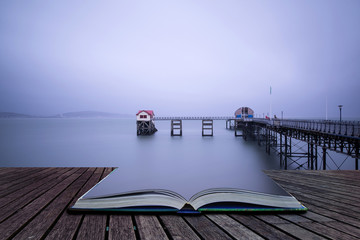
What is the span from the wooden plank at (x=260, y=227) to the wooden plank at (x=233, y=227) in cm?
6

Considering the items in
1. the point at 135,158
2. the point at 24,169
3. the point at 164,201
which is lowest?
the point at 135,158

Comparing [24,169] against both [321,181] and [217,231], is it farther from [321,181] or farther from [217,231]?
[321,181]

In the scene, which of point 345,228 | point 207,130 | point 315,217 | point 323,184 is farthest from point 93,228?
point 207,130

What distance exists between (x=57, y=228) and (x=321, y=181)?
4413mm

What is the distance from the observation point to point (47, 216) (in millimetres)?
2387

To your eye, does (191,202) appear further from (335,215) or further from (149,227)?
(335,215)

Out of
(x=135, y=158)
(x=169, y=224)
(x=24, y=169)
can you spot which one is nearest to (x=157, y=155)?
(x=135, y=158)

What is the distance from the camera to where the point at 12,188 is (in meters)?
3.57

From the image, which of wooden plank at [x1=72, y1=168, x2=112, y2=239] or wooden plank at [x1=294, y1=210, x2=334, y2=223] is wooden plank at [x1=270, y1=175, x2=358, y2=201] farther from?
wooden plank at [x1=72, y1=168, x2=112, y2=239]

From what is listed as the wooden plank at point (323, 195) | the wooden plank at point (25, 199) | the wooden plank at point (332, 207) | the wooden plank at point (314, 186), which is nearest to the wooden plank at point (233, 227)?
the wooden plank at point (332, 207)

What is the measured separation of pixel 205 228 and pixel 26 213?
7.17 feet

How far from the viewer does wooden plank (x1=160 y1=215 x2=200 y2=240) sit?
1.92 metres

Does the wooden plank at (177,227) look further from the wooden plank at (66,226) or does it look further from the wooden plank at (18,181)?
the wooden plank at (18,181)

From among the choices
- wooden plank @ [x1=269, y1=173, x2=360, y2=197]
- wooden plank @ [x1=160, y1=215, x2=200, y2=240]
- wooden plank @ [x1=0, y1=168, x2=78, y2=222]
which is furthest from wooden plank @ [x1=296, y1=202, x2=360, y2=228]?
wooden plank @ [x1=0, y1=168, x2=78, y2=222]
